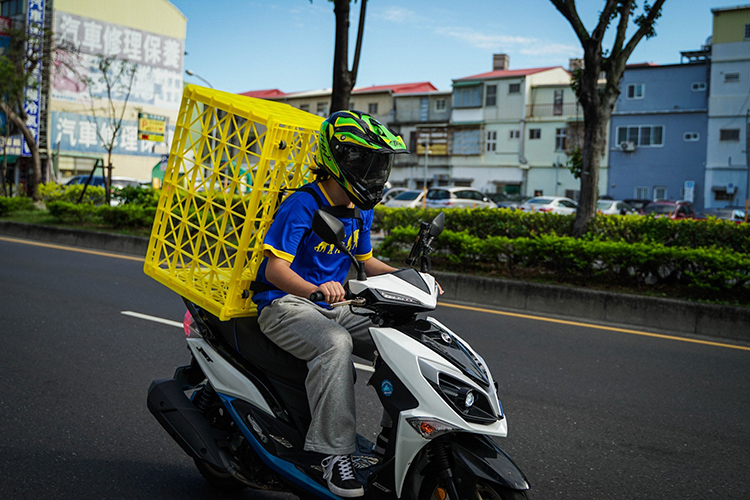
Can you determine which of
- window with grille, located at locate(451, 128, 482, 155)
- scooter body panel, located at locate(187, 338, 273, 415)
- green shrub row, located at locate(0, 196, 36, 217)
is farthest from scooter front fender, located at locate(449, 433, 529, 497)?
window with grille, located at locate(451, 128, 482, 155)

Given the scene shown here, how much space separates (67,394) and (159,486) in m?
1.75

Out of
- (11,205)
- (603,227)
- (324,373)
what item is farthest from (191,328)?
(11,205)

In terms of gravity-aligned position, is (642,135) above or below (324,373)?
above

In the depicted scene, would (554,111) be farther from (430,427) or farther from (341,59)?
(430,427)

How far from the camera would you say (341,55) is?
12.3 m

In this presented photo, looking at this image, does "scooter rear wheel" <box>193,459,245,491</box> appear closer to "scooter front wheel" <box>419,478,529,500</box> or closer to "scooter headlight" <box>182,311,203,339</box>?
"scooter headlight" <box>182,311,203,339</box>

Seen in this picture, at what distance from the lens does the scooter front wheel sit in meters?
2.45

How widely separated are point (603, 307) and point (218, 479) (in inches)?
254

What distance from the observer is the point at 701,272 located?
347 inches

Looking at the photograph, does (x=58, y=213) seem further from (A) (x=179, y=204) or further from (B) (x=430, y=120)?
(B) (x=430, y=120)

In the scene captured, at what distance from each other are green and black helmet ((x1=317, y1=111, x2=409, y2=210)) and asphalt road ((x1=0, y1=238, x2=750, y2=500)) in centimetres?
174

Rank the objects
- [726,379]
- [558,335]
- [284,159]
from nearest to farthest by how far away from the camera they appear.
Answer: [284,159], [726,379], [558,335]

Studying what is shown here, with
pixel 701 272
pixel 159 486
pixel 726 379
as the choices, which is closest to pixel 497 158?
pixel 701 272

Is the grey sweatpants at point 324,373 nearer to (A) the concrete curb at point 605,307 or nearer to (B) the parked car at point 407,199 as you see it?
(A) the concrete curb at point 605,307
